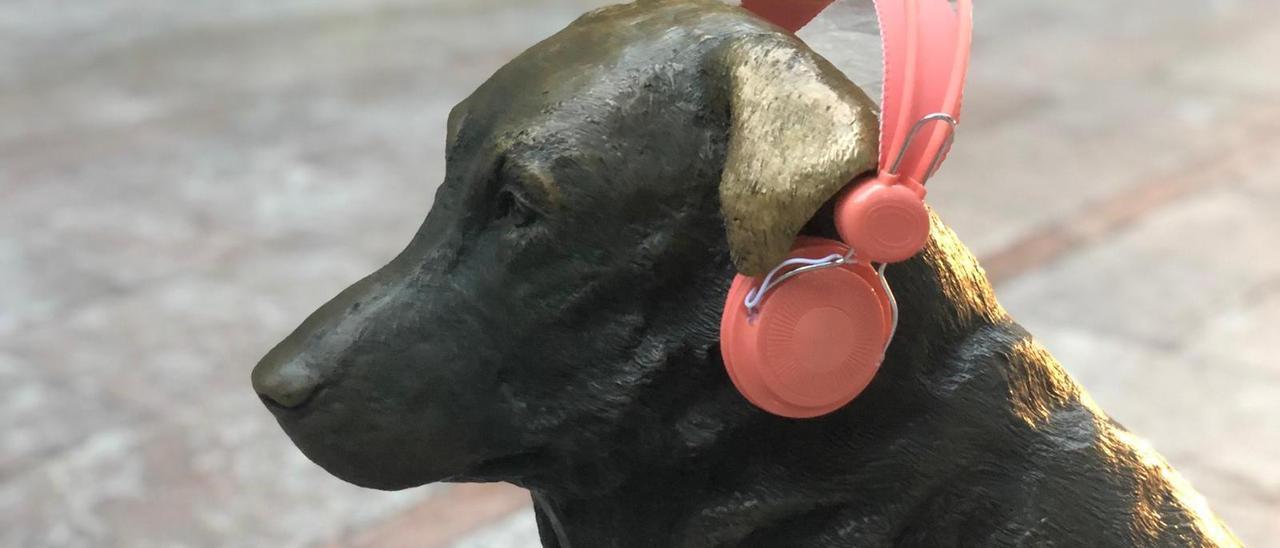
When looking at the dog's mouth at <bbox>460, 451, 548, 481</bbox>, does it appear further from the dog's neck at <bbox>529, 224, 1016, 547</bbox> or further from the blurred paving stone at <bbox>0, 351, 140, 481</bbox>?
the blurred paving stone at <bbox>0, 351, 140, 481</bbox>

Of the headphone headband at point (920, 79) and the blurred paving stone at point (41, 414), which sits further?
the blurred paving stone at point (41, 414)

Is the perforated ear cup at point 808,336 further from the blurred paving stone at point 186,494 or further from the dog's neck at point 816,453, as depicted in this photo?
the blurred paving stone at point 186,494

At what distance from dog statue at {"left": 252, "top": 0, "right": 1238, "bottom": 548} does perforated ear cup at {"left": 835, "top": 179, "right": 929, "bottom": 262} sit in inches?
1.3

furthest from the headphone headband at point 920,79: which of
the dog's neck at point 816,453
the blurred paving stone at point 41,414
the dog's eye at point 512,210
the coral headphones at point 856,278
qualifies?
the blurred paving stone at point 41,414

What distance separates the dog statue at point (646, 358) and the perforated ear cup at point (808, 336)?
0.13 feet

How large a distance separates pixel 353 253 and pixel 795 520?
121 inches

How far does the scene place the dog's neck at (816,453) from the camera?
988mm

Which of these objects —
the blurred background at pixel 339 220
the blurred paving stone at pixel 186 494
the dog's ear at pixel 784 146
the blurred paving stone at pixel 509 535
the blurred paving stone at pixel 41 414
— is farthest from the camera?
the blurred paving stone at pixel 41 414

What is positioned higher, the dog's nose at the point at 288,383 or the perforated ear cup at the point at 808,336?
the dog's nose at the point at 288,383

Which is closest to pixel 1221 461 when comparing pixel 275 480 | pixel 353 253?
pixel 275 480

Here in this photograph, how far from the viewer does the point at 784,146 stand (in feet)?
2.83

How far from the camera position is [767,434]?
0.99 meters

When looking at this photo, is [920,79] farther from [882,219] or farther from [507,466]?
[507,466]

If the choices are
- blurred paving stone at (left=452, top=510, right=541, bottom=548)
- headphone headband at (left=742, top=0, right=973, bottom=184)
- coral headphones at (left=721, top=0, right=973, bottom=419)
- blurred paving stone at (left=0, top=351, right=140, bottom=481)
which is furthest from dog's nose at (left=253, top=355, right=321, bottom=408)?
blurred paving stone at (left=0, top=351, right=140, bottom=481)
